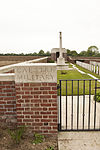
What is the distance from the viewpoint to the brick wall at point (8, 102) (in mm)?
2962

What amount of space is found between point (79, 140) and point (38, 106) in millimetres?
1077

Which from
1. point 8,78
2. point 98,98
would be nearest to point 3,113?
point 8,78

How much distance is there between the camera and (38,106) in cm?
293

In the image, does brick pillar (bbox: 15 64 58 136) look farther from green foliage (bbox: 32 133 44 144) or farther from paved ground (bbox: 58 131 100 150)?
paved ground (bbox: 58 131 100 150)

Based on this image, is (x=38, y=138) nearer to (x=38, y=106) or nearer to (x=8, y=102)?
(x=38, y=106)

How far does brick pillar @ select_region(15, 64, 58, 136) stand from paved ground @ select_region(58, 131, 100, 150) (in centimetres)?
25

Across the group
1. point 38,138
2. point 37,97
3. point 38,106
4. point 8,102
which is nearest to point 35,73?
point 37,97

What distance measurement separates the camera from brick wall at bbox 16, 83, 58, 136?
2.88 m

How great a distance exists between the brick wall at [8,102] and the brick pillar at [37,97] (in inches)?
5.9

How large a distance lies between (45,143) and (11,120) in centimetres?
88

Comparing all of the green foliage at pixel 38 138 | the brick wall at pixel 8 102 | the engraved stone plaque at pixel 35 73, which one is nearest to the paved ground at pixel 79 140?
the green foliage at pixel 38 138

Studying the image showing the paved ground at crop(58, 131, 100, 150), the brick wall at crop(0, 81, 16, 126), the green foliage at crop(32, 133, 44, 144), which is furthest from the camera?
the brick wall at crop(0, 81, 16, 126)

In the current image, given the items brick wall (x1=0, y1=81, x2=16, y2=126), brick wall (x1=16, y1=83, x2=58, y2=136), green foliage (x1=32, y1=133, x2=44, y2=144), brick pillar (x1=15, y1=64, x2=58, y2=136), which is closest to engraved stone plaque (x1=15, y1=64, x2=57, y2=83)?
brick pillar (x1=15, y1=64, x2=58, y2=136)

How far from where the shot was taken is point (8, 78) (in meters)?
2.93
